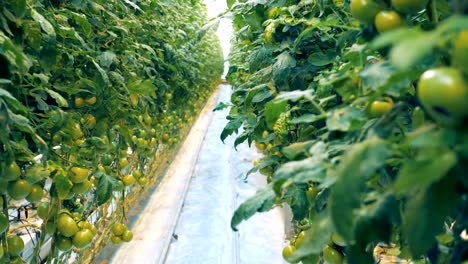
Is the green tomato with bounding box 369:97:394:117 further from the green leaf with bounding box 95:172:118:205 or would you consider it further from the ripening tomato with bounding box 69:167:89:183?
the green leaf with bounding box 95:172:118:205

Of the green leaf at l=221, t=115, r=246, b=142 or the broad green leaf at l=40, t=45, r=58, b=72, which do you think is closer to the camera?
the broad green leaf at l=40, t=45, r=58, b=72

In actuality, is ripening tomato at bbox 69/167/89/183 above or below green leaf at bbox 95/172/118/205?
above

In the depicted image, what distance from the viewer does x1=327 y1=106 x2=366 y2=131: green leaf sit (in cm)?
60

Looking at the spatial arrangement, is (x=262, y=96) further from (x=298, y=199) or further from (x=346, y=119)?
(x=346, y=119)

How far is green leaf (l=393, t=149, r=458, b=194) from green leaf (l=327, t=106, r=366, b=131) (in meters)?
0.18

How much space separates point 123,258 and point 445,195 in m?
2.55

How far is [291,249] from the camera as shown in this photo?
4.35ft

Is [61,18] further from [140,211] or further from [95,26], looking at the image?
[140,211]

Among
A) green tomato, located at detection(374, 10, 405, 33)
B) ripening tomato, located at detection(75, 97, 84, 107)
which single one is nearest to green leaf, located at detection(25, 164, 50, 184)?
ripening tomato, located at detection(75, 97, 84, 107)

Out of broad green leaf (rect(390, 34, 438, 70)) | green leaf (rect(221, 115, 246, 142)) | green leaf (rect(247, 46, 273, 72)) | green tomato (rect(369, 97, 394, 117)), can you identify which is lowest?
green leaf (rect(221, 115, 246, 142))

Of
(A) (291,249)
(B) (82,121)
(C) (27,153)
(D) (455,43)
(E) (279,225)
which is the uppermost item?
(D) (455,43)

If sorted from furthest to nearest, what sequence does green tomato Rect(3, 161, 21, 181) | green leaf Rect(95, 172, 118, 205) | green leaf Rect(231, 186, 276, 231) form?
green leaf Rect(95, 172, 118, 205), green tomato Rect(3, 161, 21, 181), green leaf Rect(231, 186, 276, 231)

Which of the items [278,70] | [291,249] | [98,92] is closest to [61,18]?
[98,92]

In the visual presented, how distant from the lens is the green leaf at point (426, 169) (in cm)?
39
